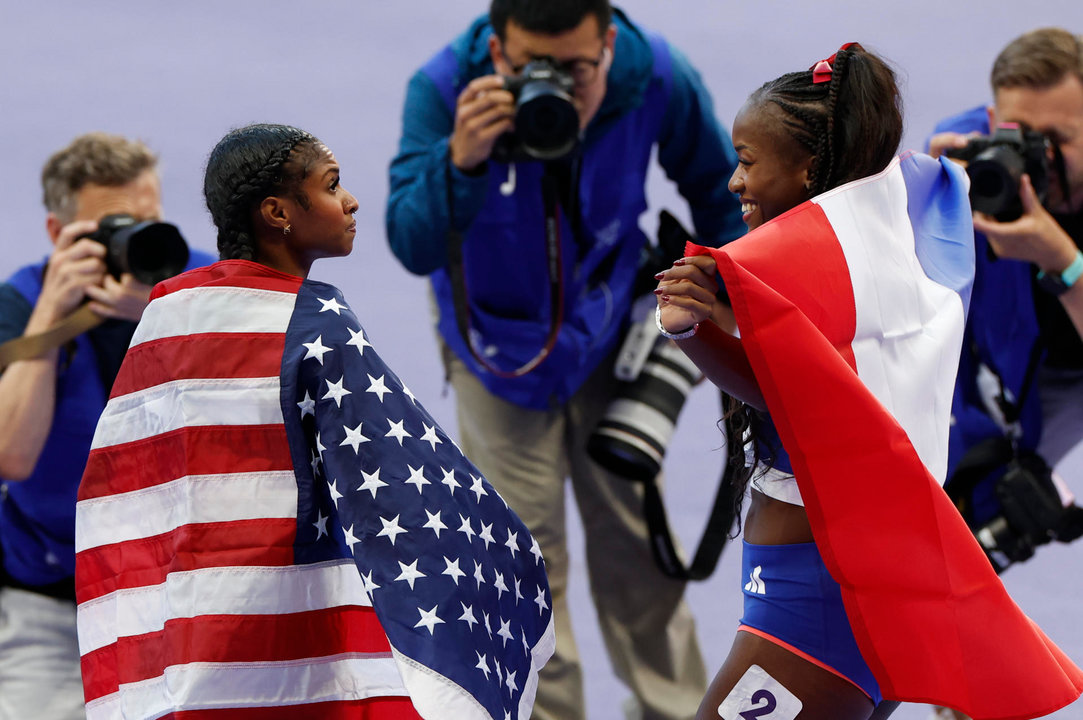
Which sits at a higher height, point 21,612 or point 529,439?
point 529,439

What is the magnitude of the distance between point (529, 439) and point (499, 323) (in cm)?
29

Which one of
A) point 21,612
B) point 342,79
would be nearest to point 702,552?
point 21,612

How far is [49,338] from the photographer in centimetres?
331

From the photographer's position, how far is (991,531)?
11.8 feet

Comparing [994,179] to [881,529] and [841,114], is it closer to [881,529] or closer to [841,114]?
[841,114]

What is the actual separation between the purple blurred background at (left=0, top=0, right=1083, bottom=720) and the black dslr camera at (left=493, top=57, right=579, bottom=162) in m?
2.73

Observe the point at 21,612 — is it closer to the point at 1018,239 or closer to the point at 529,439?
the point at 529,439

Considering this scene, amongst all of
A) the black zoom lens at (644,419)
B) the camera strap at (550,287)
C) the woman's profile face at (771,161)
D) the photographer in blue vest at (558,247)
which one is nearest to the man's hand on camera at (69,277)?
the photographer in blue vest at (558,247)

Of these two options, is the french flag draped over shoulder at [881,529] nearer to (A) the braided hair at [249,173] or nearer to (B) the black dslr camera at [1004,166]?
(A) the braided hair at [249,173]

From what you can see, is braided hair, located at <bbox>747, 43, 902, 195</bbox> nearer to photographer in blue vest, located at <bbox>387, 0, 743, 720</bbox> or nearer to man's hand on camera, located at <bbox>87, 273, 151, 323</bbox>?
photographer in blue vest, located at <bbox>387, 0, 743, 720</bbox>

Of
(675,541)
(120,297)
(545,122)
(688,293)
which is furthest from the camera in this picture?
(675,541)

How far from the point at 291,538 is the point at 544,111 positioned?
4.95ft

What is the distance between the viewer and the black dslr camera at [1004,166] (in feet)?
11.0

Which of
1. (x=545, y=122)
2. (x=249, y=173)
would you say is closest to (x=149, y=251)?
(x=545, y=122)
